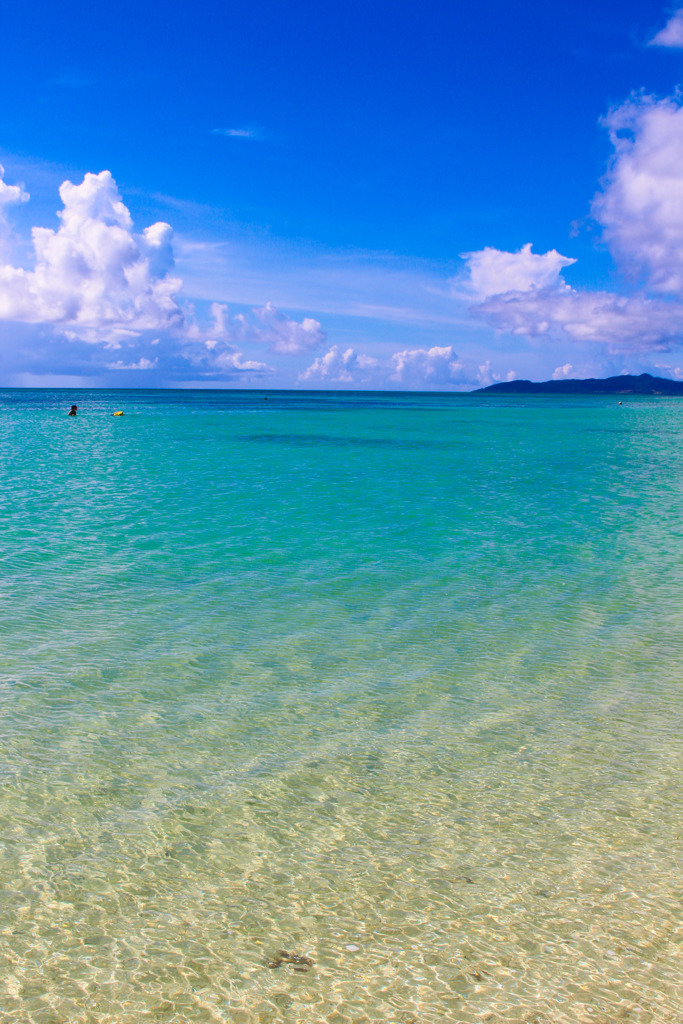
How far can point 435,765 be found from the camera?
7.07m

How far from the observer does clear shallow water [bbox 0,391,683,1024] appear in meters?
4.43

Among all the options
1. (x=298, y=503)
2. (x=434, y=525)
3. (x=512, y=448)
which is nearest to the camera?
(x=434, y=525)

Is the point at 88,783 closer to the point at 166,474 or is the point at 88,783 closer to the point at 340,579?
the point at 340,579

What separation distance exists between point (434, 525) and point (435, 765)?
14468 millimetres

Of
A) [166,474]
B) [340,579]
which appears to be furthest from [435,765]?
[166,474]

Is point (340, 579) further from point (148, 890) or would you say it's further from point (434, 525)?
point (148, 890)

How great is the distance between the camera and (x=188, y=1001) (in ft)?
13.9

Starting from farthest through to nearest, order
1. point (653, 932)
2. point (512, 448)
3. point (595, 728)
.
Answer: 1. point (512, 448)
2. point (595, 728)
3. point (653, 932)

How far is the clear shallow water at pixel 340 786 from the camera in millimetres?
4434

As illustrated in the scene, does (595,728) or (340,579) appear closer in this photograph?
(595,728)

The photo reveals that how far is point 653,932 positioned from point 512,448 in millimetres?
50977

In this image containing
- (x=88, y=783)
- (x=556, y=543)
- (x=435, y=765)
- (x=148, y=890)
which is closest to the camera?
(x=148, y=890)

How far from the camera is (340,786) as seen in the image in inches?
261

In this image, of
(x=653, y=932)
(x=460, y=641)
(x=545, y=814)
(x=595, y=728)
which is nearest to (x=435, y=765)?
(x=545, y=814)
